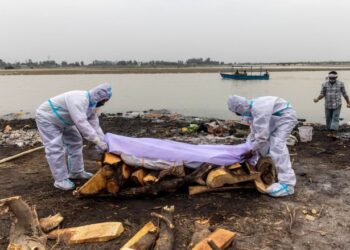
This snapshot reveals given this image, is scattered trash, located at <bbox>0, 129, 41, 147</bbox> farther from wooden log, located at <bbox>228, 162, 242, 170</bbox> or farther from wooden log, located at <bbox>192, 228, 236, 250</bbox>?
wooden log, located at <bbox>192, 228, 236, 250</bbox>

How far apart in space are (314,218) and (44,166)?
4994 millimetres

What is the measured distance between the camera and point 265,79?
161 ft

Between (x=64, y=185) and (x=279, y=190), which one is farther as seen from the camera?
(x=64, y=185)

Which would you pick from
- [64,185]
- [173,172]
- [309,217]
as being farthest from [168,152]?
[309,217]

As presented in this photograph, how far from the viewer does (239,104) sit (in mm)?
5504

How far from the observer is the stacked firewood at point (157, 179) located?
17.0 feet

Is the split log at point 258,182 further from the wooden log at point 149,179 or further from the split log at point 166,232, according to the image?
the split log at point 166,232

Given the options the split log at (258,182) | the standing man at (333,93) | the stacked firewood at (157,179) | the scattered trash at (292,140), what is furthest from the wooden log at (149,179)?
the standing man at (333,93)

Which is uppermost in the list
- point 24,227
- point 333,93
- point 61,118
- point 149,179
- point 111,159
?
point 61,118

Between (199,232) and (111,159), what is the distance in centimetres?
173

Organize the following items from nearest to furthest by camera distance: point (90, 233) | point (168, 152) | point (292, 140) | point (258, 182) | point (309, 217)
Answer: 1. point (90, 233)
2. point (309, 217)
3. point (168, 152)
4. point (258, 182)
5. point (292, 140)

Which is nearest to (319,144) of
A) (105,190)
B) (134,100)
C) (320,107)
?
(105,190)

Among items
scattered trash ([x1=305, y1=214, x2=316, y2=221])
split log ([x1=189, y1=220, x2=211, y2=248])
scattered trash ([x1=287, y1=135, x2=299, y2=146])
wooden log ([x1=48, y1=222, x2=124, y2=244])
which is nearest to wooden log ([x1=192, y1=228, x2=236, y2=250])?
split log ([x1=189, y1=220, x2=211, y2=248])

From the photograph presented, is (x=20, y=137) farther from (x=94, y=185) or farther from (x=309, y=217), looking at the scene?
(x=309, y=217)
